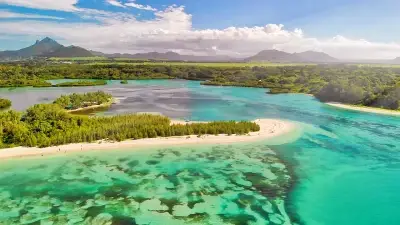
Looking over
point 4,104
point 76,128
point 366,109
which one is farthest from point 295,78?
point 76,128

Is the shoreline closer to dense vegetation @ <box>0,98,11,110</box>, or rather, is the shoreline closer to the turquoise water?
the turquoise water

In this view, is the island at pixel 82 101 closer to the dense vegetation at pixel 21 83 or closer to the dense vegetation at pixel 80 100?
the dense vegetation at pixel 80 100

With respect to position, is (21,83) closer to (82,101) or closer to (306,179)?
(82,101)

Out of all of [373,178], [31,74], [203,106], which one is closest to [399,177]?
[373,178]

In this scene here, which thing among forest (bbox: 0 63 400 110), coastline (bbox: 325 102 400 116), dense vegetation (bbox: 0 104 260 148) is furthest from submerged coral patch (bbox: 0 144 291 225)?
forest (bbox: 0 63 400 110)

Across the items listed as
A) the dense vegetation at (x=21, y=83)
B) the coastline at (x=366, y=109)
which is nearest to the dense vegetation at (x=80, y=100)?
the dense vegetation at (x=21, y=83)

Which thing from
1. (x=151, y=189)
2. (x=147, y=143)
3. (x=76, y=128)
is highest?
(x=76, y=128)
